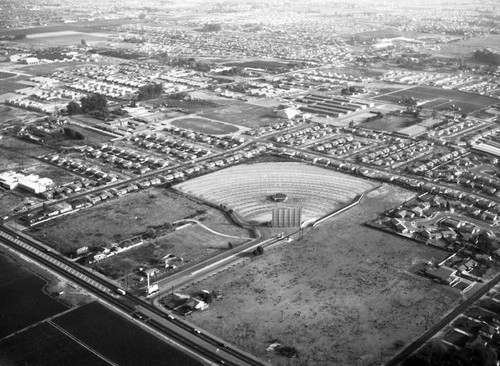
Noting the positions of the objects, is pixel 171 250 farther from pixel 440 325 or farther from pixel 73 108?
pixel 73 108

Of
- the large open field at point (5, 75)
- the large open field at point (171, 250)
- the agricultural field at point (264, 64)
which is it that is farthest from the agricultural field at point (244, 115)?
the large open field at point (5, 75)

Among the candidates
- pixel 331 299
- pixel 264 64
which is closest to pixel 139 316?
pixel 331 299

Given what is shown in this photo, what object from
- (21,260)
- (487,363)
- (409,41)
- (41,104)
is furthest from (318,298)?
(409,41)

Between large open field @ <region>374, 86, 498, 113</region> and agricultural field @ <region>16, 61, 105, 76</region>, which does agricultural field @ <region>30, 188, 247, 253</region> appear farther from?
agricultural field @ <region>16, 61, 105, 76</region>

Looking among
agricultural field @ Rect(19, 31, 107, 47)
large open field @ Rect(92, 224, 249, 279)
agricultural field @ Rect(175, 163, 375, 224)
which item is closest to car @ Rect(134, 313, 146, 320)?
large open field @ Rect(92, 224, 249, 279)

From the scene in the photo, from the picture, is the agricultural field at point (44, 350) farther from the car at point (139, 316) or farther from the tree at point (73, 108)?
the tree at point (73, 108)

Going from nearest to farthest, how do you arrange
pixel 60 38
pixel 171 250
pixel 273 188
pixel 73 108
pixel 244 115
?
1. pixel 171 250
2. pixel 273 188
3. pixel 73 108
4. pixel 244 115
5. pixel 60 38
